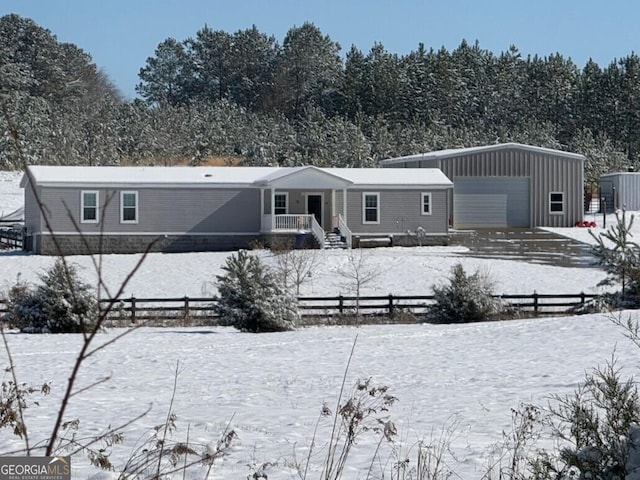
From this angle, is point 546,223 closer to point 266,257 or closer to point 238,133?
point 266,257

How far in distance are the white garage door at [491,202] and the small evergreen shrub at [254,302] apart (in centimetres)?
2758

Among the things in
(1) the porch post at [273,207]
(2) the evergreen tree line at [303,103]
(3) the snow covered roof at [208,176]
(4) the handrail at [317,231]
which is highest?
(2) the evergreen tree line at [303,103]

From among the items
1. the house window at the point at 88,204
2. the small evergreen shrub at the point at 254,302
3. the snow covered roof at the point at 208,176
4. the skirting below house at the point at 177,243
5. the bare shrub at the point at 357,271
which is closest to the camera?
the small evergreen shrub at the point at 254,302

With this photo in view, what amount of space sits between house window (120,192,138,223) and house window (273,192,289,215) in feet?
19.8

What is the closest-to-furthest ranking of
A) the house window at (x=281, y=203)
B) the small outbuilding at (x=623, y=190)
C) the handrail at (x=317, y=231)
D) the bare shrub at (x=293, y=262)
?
the bare shrub at (x=293, y=262) < the handrail at (x=317, y=231) < the house window at (x=281, y=203) < the small outbuilding at (x=623, y=190)

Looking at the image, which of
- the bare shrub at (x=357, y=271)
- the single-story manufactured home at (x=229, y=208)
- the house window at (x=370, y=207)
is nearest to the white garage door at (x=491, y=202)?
the single-story manufactured home at (x=229, y=208)

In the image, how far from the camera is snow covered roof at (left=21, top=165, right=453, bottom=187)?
43000 mm

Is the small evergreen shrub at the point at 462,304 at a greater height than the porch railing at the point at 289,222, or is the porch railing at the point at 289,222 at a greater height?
the porch railing at the point at 289,222

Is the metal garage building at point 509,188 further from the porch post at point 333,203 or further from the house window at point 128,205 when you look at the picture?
the house window at point 128,205

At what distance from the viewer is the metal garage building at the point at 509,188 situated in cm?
5147

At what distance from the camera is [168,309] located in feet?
84.8

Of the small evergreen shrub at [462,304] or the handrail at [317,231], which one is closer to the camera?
the small evergreen shrub at [462,304]

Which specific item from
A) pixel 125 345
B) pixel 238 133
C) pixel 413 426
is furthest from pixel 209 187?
pixel 238 133

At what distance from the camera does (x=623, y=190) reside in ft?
194
